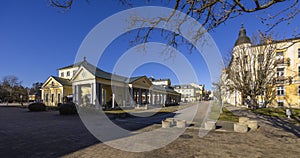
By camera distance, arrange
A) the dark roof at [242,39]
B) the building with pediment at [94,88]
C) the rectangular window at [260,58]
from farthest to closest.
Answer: the building with pediment at [94,88], the dark roof at [242,39], the rectangular window at [260,58]

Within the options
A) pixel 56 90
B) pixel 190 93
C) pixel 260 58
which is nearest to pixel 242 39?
pixel 260 58

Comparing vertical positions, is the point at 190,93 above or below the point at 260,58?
below

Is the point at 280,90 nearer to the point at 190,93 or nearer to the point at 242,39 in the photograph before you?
the point at 242,39

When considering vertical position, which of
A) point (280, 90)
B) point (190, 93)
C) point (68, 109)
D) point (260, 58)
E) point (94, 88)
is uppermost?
point (260, 58)

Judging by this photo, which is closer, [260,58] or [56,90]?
[260,58]

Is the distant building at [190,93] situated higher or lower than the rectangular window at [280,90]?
lower

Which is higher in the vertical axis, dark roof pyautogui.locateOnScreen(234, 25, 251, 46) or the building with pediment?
dark roof pyautogui.locateOnScreen(234, 25, 251, 46)

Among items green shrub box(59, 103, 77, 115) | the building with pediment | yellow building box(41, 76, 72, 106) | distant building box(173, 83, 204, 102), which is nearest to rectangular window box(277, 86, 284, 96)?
the building with pediment

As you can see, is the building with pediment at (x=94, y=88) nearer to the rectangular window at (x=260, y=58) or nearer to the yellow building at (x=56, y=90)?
the yellow building at (x=56, y=90)

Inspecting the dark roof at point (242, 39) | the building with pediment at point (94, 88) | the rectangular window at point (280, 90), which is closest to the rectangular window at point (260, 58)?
the dark roof at point (242, 39)

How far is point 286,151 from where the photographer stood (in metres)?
5.59

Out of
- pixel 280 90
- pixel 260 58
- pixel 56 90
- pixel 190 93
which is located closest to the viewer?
pixel 260 58

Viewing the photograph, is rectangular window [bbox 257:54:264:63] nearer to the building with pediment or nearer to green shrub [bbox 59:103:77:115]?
the building with pediment

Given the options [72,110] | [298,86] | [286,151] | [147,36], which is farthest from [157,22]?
[298,86]
